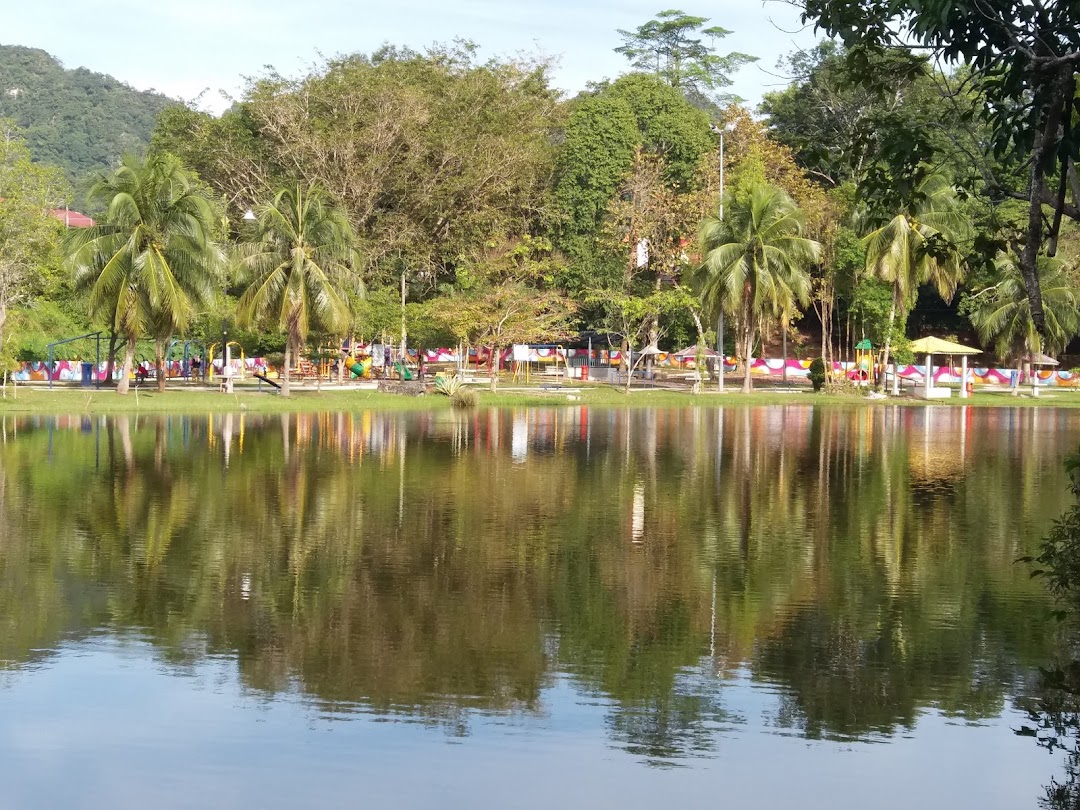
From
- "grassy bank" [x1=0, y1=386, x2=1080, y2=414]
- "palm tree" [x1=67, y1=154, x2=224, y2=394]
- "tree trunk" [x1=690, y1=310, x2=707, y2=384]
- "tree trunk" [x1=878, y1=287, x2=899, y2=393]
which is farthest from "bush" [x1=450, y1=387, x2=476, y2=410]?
"tree trunk" [x1=878, y1=287, x2=899, y2=393]

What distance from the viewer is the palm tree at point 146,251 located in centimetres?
4369

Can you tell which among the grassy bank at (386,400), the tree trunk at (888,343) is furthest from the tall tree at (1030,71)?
the tree trunk at (888,343)

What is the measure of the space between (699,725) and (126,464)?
19170mm

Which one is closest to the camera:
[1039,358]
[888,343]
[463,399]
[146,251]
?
[146,251]

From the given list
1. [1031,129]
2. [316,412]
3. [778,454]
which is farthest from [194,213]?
[1031,129]

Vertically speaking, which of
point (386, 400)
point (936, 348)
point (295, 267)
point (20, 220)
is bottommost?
point (386, 400)

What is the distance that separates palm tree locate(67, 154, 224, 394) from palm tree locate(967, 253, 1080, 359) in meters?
32.3

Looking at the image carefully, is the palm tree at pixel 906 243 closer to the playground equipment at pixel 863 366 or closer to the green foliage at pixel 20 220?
the playground equipment at pixel 863 366

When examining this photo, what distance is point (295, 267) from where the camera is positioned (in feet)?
153

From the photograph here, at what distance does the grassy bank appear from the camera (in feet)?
141

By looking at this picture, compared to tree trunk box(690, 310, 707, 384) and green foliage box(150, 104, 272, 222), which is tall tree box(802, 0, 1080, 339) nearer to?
tree trunk box(690, 310, 707, 384)

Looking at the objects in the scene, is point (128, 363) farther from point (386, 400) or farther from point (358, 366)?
point (358, 366)

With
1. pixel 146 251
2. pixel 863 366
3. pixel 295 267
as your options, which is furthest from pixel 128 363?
pixel 863 366

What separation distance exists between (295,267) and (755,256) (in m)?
19.3
